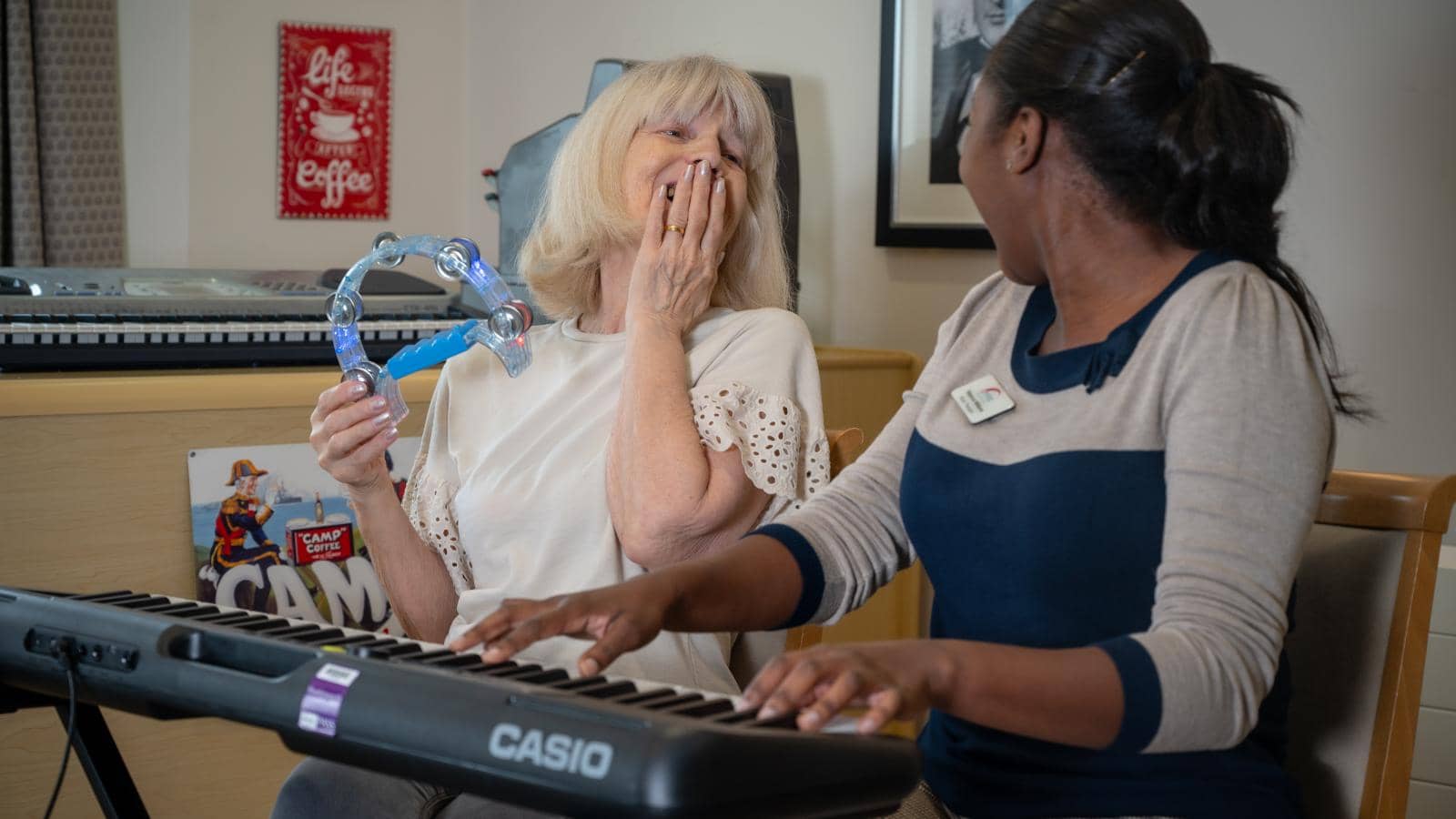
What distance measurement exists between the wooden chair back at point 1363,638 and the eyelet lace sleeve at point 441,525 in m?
0.79

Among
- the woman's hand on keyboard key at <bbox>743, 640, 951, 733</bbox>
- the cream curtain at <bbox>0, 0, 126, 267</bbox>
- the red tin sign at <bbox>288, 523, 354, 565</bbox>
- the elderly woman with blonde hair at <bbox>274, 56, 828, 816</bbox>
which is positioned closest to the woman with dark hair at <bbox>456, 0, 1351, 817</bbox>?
the woman's hand on keyboard key at <bbox>743, 640, 951, 733</bbox>

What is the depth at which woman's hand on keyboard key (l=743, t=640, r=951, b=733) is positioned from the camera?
707 millimetres

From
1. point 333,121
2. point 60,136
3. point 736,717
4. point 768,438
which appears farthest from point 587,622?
point 333,121

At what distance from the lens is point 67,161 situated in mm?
2977

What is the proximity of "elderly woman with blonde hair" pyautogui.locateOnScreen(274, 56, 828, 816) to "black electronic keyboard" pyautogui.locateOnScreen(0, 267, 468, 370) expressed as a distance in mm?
429

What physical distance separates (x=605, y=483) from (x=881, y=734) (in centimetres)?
63

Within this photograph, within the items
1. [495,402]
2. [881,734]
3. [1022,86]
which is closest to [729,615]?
[881,734]

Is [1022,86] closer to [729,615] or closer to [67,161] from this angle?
[729,615]

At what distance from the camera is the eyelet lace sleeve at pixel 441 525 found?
1.40 metres

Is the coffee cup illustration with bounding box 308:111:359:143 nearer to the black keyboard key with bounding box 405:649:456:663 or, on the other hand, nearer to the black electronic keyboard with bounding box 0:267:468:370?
the black electronic keyboard with bounding box 0:267:468:370

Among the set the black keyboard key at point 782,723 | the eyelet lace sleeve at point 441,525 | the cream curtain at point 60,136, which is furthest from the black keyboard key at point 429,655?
the cream curtain at point 60,136

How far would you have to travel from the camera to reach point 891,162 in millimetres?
2184

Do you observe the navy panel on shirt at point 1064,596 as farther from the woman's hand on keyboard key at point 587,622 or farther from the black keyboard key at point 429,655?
the black keyboard key at point 429,655

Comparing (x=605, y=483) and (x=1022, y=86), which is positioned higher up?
(x=1022, y=86)
